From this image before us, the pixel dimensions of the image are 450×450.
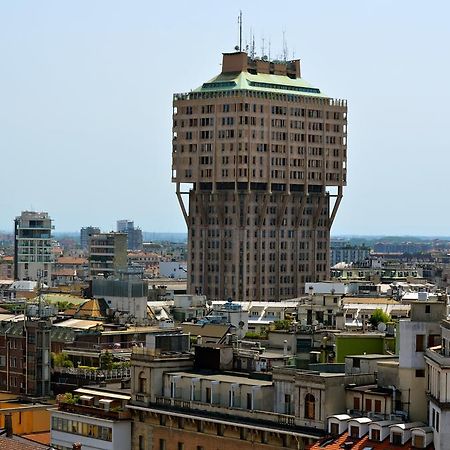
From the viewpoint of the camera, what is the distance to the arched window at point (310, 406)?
9831 cm

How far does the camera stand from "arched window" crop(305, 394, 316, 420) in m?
98.3

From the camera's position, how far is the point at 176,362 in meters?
112

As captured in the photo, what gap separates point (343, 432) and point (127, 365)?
61.4 metres

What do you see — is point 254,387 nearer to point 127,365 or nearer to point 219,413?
point 219,413

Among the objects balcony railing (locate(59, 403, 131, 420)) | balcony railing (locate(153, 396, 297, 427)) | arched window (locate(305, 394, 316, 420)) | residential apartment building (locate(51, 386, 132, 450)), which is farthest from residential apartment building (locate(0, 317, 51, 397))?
arched window (locate(305, 394, 316, 420))

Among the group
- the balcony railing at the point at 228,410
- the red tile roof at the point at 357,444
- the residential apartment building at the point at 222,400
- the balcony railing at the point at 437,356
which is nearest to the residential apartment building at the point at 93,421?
the residential apartment building at the point at 222,400

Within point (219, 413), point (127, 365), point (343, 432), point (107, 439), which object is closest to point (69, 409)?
point (107, 439)

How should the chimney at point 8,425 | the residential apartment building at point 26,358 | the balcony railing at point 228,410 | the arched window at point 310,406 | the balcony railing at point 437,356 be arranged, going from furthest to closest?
1. the residential apartment building at point 26,358
2. the chimney at point 8,425
3. the balcony railing at point 228,410
4. the arched window at point 310,406
5. the balcony railing at point 437,356

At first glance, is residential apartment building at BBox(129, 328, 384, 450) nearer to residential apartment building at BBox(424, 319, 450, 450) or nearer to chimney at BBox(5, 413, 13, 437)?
residential apartment building at BBox(424, 319, 450, 450)

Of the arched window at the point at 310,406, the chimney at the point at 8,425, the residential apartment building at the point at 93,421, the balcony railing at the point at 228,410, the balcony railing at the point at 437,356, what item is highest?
the balcony railing at the point at 437,356

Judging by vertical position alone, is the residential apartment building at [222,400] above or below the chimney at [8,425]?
above

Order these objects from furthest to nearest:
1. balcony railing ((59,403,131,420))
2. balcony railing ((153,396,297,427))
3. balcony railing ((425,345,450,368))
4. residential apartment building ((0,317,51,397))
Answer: residential apartment building ((0,317,51,397)) → balcony railing ((59,403,131,420)) → balcony railing ((153,396,297,427)) → balcony railing ((425,345,450,368))

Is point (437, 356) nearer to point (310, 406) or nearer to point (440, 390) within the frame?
point (440, 390)

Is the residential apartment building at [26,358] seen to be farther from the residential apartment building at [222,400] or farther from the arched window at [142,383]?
the arched window at [142,383]
